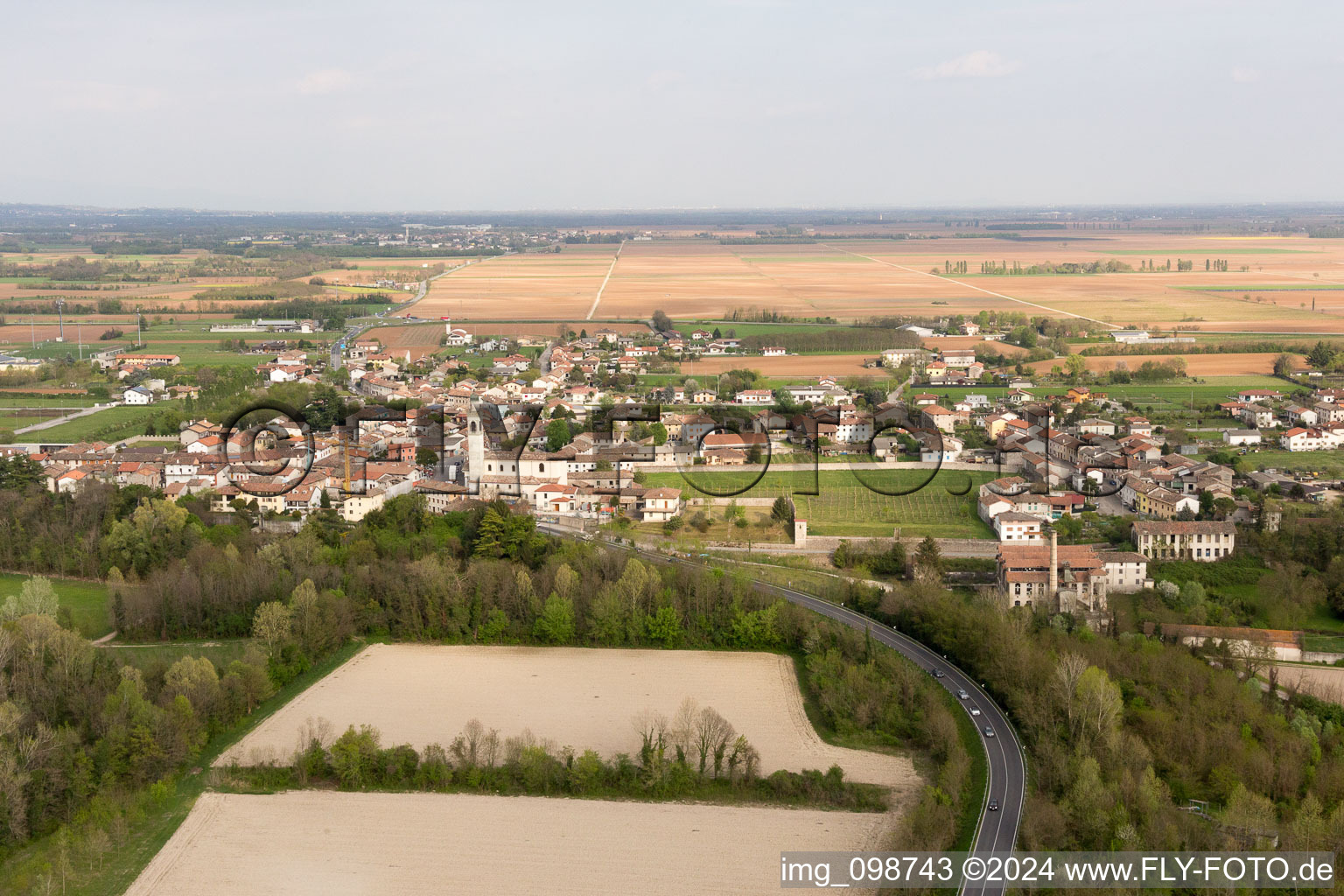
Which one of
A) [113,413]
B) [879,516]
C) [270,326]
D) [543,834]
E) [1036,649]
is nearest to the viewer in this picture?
[543,834]

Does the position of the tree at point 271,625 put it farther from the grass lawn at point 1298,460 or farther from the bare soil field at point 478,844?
the grass lawn at point 1298,460

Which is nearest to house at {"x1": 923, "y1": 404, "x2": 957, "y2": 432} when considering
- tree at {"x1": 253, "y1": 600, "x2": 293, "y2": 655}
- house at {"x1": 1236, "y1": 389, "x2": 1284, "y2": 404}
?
house at {"x1": 1236, "y1": 389, "x2": 1284, "y2": 404}

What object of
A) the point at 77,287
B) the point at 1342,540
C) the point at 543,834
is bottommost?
the point at 543,834

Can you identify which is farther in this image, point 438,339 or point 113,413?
point 438,339

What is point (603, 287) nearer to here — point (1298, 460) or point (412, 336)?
point (412, 336)

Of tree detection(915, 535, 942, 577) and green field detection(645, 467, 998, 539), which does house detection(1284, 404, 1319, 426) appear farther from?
tree detection(915, 535, 942, 577)

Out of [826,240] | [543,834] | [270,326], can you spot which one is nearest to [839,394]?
[543,834]

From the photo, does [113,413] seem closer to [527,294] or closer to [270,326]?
[270,326]

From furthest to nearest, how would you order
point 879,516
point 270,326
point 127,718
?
point 270,326 < point 879,516 < point 127,718

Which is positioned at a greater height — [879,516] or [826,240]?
[826,240]

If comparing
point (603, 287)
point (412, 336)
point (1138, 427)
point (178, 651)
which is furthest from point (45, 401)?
point (603, 287)
